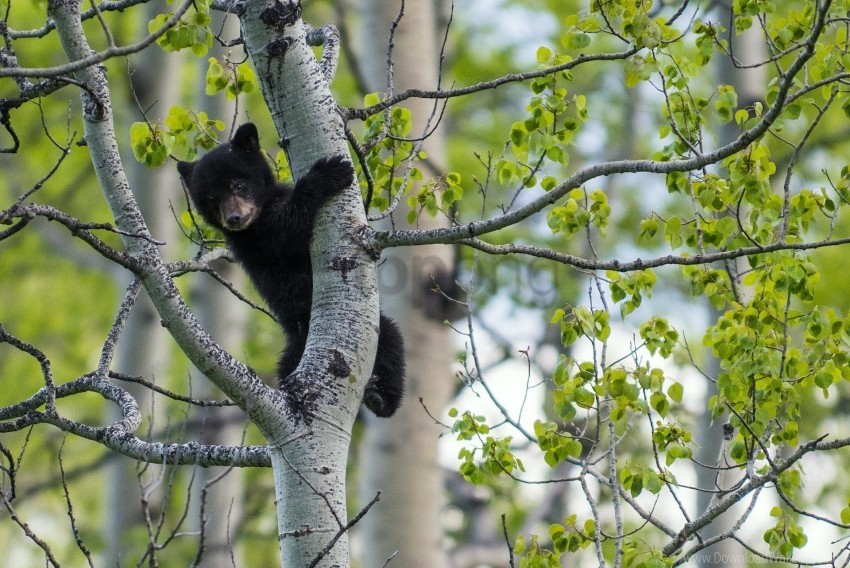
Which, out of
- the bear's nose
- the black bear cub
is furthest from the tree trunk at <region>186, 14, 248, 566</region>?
the bear's nose

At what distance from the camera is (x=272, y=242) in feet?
16.2

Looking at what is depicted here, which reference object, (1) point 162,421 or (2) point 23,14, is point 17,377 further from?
(2) point 23,14

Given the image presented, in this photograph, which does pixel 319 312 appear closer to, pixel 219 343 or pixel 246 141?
pixel 246 141

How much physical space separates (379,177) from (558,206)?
94 centimetres

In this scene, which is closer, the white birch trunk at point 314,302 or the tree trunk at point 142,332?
the white birch trunk at point 314,302

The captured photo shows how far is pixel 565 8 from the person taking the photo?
13.5 meters

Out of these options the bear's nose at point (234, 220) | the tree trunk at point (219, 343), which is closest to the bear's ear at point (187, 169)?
the bear's nose at point (234, 220)

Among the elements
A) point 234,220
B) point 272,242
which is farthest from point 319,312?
point 234,220

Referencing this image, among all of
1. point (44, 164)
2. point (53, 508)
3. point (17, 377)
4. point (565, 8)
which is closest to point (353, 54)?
point (565, 8)

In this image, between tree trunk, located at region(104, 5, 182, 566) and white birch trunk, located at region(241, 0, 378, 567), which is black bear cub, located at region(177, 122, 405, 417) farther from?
tree trunk, located at region(104, 5, 182, 566)

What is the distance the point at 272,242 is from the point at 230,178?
89 centimetres

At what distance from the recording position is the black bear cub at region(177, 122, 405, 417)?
4.87 m

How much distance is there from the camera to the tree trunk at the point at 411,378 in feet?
21.7

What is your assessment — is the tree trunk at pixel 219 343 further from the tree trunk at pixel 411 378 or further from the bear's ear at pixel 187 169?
the bear's ear at pixel 187 169
